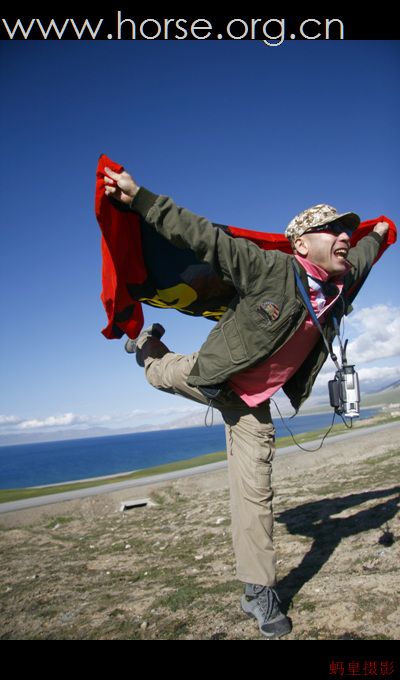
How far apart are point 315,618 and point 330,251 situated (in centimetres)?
261

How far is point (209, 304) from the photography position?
4.55m

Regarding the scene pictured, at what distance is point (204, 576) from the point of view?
3.96 m

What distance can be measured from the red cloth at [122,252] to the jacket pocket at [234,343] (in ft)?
5.00

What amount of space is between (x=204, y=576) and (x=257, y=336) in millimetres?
2598

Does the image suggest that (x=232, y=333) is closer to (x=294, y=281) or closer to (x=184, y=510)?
(x=294, y=281)

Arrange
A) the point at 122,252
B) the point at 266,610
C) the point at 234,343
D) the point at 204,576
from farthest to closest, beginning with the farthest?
the point at 122,252 → the point at 204,576 → the point at 234,343 → the point at 266,610

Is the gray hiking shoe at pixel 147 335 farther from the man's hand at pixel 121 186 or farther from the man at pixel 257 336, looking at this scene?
the man's hand at pixel 121 186

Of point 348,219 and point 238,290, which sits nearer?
point 238,290

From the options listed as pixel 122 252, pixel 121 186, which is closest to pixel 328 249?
pixel 121 186

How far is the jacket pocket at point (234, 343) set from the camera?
2.95 metres

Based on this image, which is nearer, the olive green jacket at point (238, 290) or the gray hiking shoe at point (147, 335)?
the olive green jacket at point (238, 290)

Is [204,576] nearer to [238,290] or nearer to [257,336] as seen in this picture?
[257,336]

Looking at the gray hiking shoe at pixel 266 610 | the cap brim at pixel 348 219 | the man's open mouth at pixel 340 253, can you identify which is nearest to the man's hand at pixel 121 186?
the cap brim at pixel 348 219
